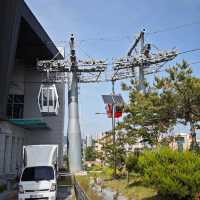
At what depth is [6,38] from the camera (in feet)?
93.5

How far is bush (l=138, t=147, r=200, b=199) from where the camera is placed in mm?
11594

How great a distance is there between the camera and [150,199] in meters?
14.8

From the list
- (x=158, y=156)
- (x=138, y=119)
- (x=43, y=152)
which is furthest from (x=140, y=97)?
(x=158, y=156)

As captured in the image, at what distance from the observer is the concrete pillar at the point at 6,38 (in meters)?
26.2

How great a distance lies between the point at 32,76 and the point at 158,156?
44.3 m

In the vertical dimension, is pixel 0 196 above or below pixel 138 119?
below

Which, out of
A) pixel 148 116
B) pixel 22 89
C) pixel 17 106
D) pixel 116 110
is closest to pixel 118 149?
pixel 116 110

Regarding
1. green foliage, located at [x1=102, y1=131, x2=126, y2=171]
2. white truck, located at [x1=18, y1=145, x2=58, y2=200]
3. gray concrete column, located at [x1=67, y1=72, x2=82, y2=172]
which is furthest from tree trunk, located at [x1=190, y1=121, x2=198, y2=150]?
gray concrete column, located at [x1=67, y1=72, x2=82, y2=172]

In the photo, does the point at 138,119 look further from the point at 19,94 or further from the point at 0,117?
the point at 19,94

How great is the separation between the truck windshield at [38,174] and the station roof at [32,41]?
20.6 m

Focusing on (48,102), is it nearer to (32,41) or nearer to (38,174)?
(32,41)

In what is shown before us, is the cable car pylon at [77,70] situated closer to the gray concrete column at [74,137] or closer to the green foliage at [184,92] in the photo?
the gray concrete column at [74,137]

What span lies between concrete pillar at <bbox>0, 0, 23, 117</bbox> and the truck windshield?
11.7 metres

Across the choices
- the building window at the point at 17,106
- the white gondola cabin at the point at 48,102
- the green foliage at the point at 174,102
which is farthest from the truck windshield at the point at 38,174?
the building window at the point at 17,106
